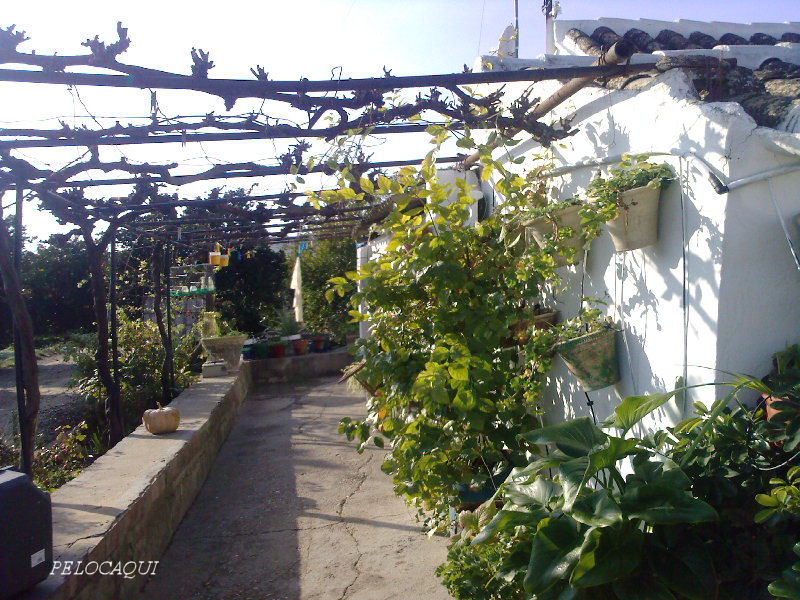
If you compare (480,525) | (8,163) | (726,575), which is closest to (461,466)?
(480,525)

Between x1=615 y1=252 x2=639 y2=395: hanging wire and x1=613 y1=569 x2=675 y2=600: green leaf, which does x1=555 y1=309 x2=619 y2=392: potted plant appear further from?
x1=613 y1=569 x2=675 y2=600: green leaf

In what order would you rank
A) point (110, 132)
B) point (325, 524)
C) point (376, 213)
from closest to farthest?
point (110, 132) < point (325, 524) < point (376, 213)

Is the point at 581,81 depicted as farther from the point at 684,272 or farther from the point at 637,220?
the point at 684,272

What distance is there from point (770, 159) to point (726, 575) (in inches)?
61.8

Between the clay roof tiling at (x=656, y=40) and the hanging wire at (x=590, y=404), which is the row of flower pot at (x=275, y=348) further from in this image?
the hanging wire at (x=590, y=404)

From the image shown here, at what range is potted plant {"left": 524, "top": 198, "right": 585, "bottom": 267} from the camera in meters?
3.46

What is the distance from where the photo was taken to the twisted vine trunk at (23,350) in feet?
14.3

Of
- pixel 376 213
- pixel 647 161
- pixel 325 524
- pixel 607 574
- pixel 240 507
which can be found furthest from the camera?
pixel 376 213

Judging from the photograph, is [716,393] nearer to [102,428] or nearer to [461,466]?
[461,466]

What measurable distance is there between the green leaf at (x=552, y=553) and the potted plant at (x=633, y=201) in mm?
1312

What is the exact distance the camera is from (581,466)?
2.34m

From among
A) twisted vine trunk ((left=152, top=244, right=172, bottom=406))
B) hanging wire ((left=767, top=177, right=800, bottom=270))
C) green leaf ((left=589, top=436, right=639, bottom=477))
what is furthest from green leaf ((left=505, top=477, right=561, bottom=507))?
twisted vine trunk ((left=152, top=244, right=172, bottom=406))

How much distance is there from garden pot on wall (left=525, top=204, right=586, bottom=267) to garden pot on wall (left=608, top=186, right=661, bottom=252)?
1.38ft

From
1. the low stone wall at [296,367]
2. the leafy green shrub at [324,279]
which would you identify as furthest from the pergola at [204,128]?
the leafy green shrub at [324,279]
